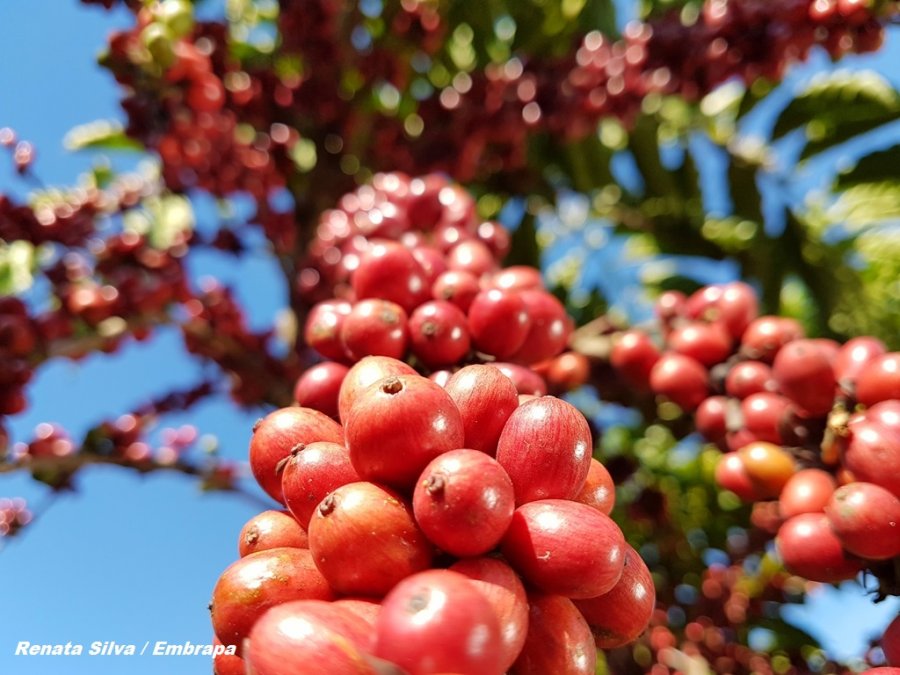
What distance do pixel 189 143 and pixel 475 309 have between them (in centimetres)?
175

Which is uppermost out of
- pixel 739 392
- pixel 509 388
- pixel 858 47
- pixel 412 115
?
pixel 412 115

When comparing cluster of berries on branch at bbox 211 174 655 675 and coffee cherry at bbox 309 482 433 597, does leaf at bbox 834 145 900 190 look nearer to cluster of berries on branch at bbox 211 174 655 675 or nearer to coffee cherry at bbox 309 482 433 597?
cluster of berries on branch at bbox 211 174 655 675

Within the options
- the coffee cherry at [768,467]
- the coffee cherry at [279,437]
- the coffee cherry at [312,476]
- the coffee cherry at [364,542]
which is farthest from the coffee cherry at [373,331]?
the coffee cherry at [768,467]

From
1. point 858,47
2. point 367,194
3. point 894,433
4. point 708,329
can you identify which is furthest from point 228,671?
point 858,47

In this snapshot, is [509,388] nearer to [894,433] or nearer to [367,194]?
[894,433]

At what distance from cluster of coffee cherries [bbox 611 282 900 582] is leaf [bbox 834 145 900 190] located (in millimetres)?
1561

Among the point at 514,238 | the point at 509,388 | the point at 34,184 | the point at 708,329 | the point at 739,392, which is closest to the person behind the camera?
the point at 509,388

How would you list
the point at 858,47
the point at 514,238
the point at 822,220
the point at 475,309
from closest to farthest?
1. the point at 475,309
2. the point at 858,47
3. the point at 822,220
4. the point at 514,238

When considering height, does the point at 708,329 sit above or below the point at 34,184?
below

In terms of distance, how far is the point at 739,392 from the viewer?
5.39ft

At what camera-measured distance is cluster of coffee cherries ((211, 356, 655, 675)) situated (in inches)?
28.1

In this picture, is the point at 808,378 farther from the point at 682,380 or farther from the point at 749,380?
the point at 682,380

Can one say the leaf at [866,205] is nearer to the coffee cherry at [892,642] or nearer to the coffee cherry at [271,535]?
the coffee cherry at [892,642]

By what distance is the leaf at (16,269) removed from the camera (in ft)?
10.3
